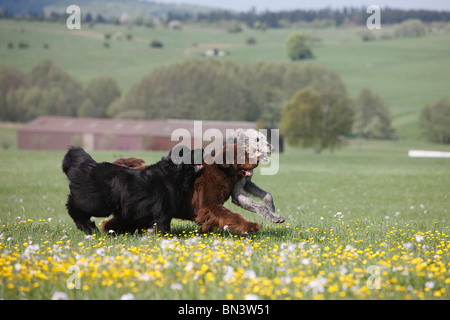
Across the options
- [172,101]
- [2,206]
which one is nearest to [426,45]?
[172,101]

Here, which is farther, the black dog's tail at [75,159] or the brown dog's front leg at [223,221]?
the black dog's tail at [75,159]

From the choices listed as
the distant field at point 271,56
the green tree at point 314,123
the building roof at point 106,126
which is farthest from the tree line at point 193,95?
the green tree at point 314,123

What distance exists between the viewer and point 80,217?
7.47 metres

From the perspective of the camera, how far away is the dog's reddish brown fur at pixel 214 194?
6.88 m

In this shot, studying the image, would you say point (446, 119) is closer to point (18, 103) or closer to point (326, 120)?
point (326, 120)

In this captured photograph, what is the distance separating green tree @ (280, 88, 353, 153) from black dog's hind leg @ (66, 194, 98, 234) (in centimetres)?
6963

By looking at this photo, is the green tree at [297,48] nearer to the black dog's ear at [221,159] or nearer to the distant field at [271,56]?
the distant field at [271,56]

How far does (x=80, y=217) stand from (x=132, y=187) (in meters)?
1.20

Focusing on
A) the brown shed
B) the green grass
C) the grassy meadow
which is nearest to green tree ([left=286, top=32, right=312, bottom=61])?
the brown shed

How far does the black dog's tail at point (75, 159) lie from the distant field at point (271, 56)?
109 m

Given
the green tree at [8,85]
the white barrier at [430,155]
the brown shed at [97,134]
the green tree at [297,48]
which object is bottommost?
the brown shed at [97,134]

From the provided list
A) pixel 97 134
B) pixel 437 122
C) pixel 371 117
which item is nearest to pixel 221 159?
pixel 97 134

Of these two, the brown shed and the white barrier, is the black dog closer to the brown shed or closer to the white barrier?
the white barrier
